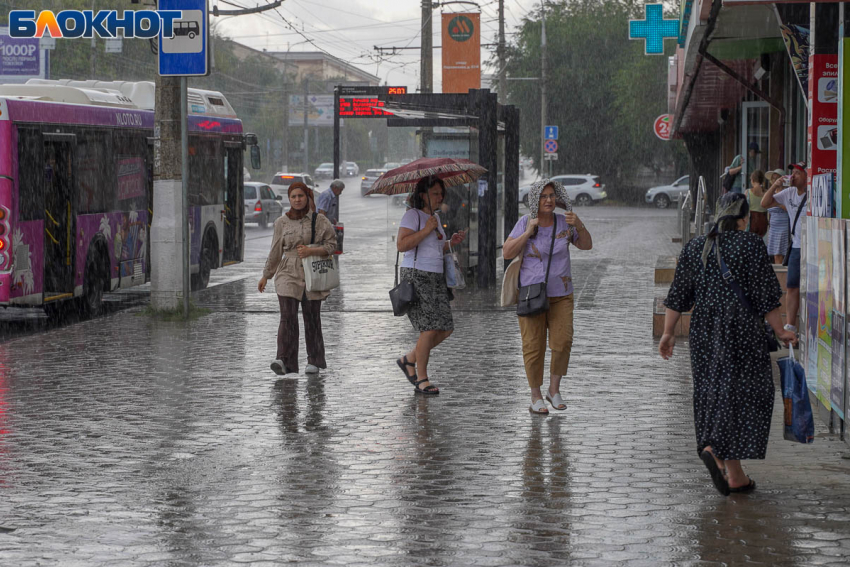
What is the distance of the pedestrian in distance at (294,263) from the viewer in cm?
1017

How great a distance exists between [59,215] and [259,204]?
977 inches

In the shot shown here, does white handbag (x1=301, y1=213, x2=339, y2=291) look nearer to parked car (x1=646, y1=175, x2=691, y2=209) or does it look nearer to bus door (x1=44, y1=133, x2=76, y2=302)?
bus door (x1=44, y1=133, x2=76, y2=302)

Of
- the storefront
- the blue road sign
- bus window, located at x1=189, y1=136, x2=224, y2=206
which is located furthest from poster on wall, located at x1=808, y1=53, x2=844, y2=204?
bus window, located at x1=189, y1=136, x2=224, y2=206

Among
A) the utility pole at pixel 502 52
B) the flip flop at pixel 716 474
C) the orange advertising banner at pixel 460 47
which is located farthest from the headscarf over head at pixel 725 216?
the utility pole at pixel 502 52

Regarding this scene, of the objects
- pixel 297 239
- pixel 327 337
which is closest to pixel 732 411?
pixel 297 239

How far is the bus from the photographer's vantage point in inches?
529

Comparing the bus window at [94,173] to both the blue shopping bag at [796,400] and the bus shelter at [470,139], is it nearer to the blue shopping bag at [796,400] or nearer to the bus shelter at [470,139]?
the bus shelter at [470,139]

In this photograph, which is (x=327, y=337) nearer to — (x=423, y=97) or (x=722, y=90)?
(x=423, y=97)

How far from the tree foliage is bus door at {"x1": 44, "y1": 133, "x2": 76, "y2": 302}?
4768cm

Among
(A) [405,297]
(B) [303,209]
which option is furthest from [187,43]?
(A) [405,297]

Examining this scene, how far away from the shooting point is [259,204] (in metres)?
39.2

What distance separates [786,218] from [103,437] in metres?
8.43

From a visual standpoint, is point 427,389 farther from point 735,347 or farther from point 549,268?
point 735,347

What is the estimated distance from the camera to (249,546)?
542 cm
